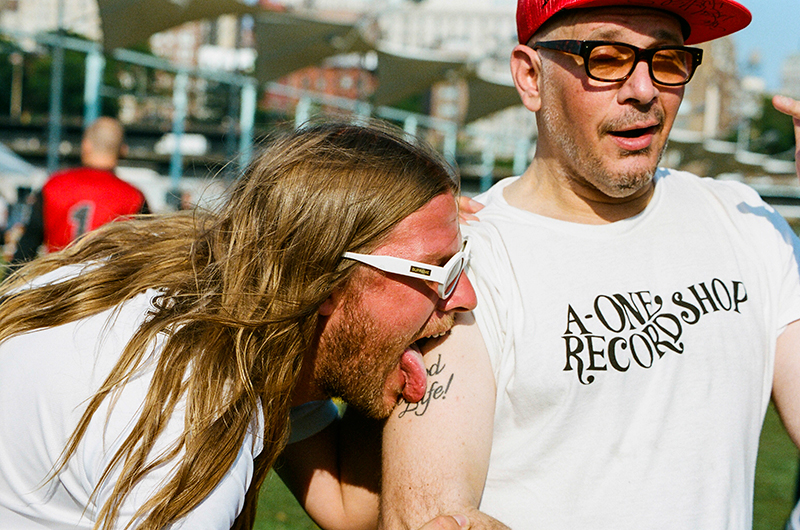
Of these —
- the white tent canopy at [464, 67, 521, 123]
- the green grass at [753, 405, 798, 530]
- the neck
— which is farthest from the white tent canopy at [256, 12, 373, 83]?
the neck

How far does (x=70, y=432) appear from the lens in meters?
1.65

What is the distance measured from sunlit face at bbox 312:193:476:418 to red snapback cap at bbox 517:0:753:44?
2.19ft

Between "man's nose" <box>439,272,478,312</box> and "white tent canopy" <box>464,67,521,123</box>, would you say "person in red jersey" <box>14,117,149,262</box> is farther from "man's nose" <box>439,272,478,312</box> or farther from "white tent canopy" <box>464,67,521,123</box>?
"white tent canopy" <box>464,67,521,123</box>

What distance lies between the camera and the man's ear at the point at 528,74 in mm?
2348

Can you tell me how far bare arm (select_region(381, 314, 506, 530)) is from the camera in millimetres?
1814

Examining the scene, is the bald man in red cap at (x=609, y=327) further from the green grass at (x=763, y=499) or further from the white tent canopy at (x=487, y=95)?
the white tent canopy at (x=487, y=95)

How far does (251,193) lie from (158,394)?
64 centimetres

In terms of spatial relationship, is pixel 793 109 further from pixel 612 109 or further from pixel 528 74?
pixel 528 74

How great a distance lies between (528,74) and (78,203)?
14.1 ft

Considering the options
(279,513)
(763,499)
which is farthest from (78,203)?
(763,499)

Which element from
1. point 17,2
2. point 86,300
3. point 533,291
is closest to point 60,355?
point 86,300

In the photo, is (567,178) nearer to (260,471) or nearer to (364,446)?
(364,446)

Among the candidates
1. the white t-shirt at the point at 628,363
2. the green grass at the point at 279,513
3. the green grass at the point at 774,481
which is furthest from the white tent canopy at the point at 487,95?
the white t-shirt at the point at 628,363

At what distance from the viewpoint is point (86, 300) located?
1925 millimetres
